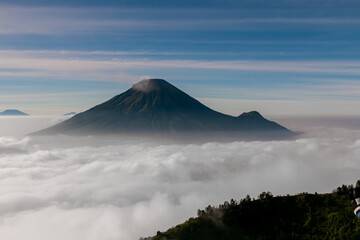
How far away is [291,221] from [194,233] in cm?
3753

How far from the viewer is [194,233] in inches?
4397

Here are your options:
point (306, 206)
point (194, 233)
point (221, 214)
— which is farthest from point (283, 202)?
point (194, 233)

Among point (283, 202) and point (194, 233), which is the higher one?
point (283, 202)

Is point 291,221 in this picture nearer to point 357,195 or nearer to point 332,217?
point 332,217

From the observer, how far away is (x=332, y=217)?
11200 centimetres

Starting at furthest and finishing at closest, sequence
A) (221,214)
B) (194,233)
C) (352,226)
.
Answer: (221,214) < (194,233) < (352,226)

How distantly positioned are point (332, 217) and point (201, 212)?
48886 mm

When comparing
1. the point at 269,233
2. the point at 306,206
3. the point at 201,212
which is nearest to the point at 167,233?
the point at 201,212

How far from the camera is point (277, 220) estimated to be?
119 metres

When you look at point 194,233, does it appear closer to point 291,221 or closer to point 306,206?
point 291,221

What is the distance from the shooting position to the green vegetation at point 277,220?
10814 cm

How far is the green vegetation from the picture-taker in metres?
108

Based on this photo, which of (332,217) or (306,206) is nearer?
(332,217)

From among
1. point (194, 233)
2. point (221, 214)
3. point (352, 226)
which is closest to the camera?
point (352, 226)
